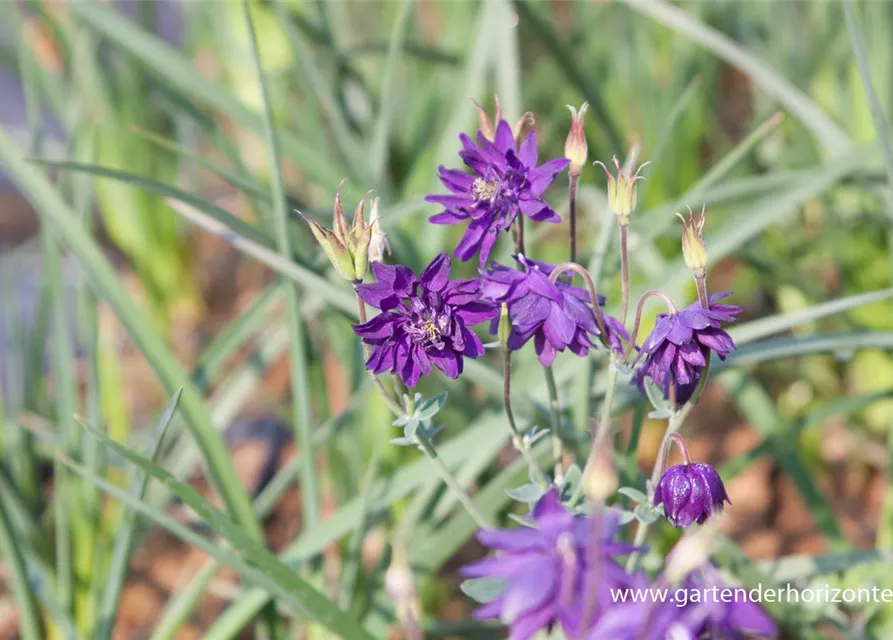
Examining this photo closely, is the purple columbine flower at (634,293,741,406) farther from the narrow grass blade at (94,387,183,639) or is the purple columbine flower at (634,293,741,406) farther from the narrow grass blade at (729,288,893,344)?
the narrow grass blade at (94,387,183,639)

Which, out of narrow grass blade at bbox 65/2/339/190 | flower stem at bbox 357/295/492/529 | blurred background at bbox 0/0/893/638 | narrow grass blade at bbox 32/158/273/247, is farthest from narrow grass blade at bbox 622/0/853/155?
flower stem at bbox 357/295/492/529

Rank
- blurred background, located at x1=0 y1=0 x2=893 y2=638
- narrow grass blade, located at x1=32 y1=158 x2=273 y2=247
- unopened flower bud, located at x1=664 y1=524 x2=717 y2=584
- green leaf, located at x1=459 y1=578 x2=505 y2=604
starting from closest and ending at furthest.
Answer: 1. unopened flower bud, located at x1=664 y1=524 x2=717 y2=584
2. green leaf, located at x1=459 y1=578 x2=505 y2=604
3. narrow grass blade, located at x1=32 y1=158 x2=273 y2=247
4. blurred background, located at x1=0 y1=0 x2=893 y2=638

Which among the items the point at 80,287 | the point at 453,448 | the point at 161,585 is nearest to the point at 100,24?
the point at 80,287

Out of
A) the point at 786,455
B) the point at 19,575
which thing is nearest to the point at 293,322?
the point at 19,575

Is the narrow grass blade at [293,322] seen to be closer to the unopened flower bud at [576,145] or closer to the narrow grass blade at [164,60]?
the narrow grass blade at [164,60]

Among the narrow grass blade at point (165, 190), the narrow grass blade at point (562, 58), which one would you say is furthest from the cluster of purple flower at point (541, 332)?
the narrow grass blade at point (562, 58)

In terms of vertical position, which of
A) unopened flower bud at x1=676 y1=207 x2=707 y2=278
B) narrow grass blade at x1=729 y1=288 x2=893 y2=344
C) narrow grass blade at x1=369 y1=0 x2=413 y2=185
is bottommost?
unopened flower bud at x1=676 y1=207 x2=707 y2=278

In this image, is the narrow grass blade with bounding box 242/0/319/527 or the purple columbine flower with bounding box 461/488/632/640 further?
the narrow grass blade with bounding box 242/0/319/527

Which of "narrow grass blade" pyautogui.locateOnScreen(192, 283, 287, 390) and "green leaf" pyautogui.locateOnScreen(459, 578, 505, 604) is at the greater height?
"narrow grass blade" pyautogui.locateOnScreen(192, 283, 287, 390)
